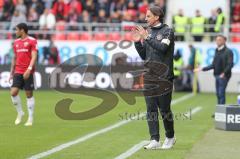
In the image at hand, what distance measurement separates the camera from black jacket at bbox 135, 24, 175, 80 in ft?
38.4

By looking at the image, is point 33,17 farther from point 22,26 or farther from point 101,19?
point 22,26

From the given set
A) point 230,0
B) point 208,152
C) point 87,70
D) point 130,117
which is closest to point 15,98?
point 130,117

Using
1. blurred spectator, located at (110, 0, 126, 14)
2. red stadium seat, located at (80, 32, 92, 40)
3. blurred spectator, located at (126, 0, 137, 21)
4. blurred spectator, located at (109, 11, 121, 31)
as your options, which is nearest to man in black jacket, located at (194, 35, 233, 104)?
blurred spectator, located at (126, 0, 137, 21)

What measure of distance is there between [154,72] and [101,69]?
18.3 metres

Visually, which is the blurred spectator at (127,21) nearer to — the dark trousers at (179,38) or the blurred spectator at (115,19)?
the blurred spectator at (115,19)

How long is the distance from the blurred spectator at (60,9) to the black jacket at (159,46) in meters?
22.2

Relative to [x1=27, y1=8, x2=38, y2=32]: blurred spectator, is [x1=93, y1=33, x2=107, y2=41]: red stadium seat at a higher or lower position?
lower

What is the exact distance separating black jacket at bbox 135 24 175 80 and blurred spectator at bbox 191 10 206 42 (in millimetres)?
20156

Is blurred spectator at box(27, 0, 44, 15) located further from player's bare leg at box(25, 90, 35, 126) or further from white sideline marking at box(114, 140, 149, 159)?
white sideline marking at box(114, 140, 149, 159)

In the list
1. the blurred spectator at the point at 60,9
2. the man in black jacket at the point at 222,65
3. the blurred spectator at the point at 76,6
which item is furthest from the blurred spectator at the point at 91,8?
the man in black jacket at the point at 222,65

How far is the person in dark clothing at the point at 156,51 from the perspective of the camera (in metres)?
11.7

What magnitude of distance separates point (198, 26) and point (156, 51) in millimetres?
20381

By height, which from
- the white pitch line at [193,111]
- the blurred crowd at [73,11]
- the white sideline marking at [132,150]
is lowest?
the white pitch line at [193,111]

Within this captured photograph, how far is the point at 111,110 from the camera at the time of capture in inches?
821
